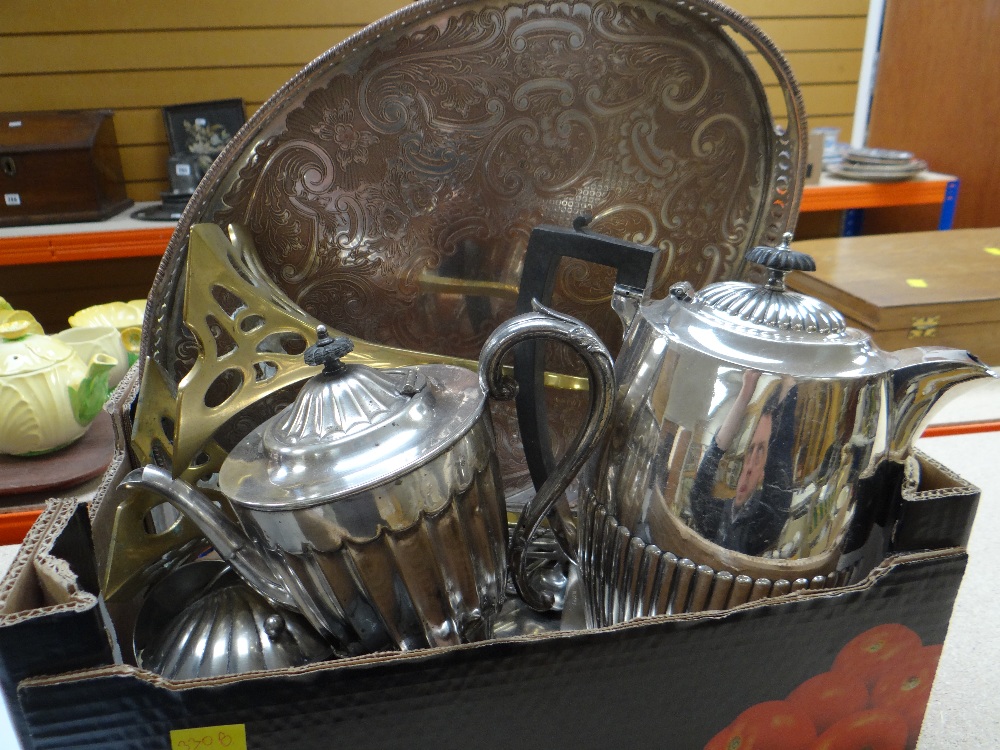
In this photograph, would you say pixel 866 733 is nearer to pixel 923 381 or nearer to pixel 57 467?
pixel 923 381

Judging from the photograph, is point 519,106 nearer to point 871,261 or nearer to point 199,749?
point 199,749

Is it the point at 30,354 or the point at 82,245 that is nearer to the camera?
the point at 30,354

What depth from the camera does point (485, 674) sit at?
40 cm

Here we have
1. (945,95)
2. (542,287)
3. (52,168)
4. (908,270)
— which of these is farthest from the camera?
(945,95)

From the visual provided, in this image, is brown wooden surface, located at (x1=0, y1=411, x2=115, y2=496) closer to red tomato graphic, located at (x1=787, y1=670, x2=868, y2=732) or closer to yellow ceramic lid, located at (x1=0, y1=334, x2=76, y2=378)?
yellow ceramic lid, located at (x1=0, y1=334, x2=76, y2=378)

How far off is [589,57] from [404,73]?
0.15 meters

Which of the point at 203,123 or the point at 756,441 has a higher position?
the point at 203,123

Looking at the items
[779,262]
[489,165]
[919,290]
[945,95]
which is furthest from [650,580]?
[945,95]

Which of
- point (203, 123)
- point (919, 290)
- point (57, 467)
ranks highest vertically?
point (203, 123)

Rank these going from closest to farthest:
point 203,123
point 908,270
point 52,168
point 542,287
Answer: point 542,287, point 908,270, point 52,168, point 203,123

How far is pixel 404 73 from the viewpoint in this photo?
0.57 m

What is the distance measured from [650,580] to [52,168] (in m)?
1.61

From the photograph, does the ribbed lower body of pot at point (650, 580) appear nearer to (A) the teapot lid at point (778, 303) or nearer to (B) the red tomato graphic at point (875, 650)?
(B) the red tomato graphic at point (875, 650)

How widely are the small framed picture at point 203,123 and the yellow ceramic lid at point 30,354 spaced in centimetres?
105
